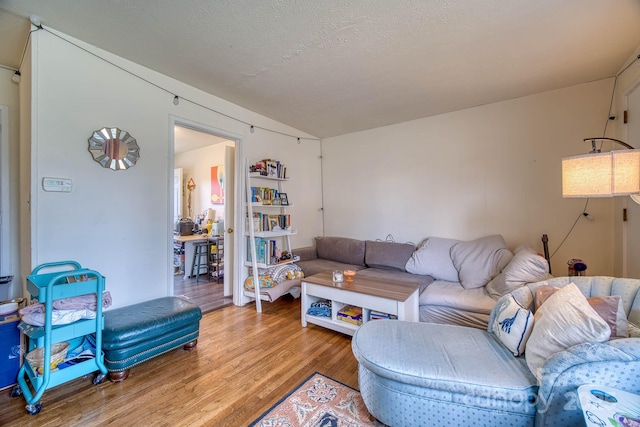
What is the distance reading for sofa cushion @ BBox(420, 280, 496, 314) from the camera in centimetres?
228

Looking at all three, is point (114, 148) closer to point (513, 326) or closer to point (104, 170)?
point (104, 170)

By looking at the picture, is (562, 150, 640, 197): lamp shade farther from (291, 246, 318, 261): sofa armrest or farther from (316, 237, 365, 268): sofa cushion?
(291, 246, 318, 261): sofa armrest

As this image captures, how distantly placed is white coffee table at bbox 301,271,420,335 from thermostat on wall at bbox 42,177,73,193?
2163 millimetres

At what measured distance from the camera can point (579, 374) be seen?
1064mm

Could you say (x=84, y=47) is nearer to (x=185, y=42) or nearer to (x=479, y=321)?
(x=185, y=42)

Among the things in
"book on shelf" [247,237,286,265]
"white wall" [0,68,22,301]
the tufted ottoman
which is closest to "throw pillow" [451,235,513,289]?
"book on shelf" [247,237,286,265]

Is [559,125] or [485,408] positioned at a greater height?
[559,125]

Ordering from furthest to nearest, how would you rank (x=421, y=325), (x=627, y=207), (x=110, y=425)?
(x=627, y=207)
(x=421, y=325)
(x=110, y=425)

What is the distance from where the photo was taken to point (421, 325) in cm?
185

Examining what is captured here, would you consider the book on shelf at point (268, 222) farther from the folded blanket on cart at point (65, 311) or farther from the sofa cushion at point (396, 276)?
the folded blanket on cart at point (65, 311)

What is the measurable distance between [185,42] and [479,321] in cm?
338

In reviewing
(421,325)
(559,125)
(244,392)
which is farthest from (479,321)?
(559,125)

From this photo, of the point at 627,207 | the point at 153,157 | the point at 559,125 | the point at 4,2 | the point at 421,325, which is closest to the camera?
the point at 4,2

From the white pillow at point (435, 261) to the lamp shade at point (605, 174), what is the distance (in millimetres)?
1632
